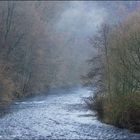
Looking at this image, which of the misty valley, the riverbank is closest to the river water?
the misty valley

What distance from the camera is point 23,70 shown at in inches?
3238

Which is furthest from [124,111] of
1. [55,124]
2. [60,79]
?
[60,79]

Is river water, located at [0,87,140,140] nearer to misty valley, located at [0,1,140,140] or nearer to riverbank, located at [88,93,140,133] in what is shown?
misty valley, located at [0,1,140,140]

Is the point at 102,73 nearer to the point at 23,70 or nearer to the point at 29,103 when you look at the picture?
the point at 29,103

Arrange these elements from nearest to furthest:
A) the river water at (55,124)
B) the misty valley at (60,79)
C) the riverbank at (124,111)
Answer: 1. the river water at (55,124)
2. the riverbank at (124,111)
3. the misty valley at (60,79)

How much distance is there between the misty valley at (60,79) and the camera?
130 feet

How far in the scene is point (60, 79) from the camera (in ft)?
339

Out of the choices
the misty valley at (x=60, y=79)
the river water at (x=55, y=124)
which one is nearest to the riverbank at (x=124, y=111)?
the misty valley at (x=60, y=79)

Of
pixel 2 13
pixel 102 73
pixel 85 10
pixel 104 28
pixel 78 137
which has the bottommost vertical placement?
pixel 78 137

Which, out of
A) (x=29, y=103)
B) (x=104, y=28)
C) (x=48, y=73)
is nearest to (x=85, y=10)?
(x=48, y=73)

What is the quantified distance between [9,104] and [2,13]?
26461 millimetres

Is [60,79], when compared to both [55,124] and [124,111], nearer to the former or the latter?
[55,124]

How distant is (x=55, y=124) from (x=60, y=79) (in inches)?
2361

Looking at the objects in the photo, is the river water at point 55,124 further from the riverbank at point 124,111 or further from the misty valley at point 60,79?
the riverbank at point 124,111
